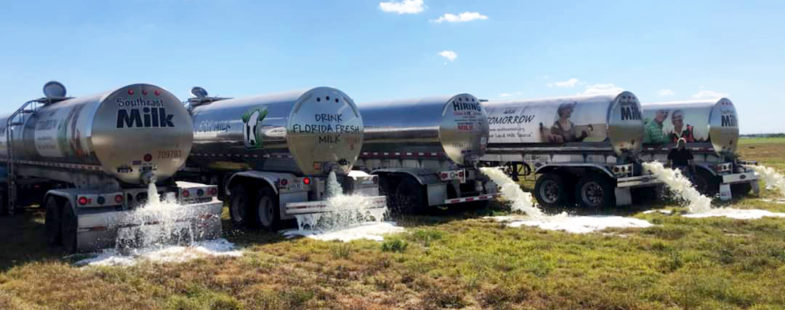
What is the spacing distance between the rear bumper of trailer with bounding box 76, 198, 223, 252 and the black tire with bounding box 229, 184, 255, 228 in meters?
2.15

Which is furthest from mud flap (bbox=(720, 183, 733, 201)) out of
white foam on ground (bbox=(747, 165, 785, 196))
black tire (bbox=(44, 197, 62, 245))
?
black tire (bbox=(44, 197, 62, 245))

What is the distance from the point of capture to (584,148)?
1606 cm

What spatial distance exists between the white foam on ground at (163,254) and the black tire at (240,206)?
2.50 m

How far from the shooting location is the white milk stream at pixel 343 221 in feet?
36.5

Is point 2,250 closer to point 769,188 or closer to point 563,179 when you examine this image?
point 563,179

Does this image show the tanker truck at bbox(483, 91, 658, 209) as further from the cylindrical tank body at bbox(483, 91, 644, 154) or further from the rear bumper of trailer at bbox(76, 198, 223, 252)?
the rear bumper of trailer at bbox(76, 198, 223, 252)

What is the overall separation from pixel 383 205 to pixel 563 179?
5838 mm

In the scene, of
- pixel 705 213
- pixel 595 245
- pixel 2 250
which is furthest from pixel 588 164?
pixel 2 250

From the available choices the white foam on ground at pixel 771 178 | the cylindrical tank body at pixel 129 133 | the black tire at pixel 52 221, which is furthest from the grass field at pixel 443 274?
the white foam on ground at pixel 771 178

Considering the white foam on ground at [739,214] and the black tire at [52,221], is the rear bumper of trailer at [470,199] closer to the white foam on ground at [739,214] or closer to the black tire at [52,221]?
the white foam on ground at [739,214]

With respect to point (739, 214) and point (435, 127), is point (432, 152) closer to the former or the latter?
point (435, 127)

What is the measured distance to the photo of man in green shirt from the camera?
18797 millimetres

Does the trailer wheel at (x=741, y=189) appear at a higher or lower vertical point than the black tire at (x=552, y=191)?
lower

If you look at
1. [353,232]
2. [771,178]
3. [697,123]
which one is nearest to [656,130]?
[697,123]
